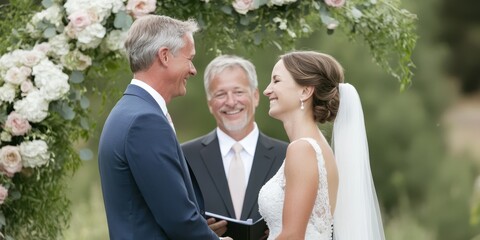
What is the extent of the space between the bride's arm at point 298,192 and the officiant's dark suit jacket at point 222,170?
1333 mm

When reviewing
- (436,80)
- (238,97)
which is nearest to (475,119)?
(436,80)

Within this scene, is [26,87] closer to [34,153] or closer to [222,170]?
[34,153]

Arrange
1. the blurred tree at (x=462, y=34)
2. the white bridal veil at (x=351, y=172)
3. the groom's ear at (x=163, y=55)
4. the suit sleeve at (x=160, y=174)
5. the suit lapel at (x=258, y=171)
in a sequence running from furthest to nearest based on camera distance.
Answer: the blurred tree at (x=462, y=34)
the suit lapel at (x=258, y=171)
the white bridal veil at (x=351, y=172)
the groom's ear at (x=163, y=55)
the suit sleeve at (x=160, y=174)

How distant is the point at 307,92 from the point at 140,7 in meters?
1.19

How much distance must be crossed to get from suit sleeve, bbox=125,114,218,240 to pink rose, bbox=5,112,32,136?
1.45 m

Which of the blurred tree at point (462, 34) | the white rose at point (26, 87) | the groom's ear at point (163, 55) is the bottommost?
the blurred tree at point (462, 34)

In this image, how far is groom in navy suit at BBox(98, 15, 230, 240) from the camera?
13.5 ft

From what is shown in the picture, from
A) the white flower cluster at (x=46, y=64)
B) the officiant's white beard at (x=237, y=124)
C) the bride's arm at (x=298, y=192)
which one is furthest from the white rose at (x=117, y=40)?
the bride's arm at (x=298, y=192)

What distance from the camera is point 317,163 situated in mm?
4613

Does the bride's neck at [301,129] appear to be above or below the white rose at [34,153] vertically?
above

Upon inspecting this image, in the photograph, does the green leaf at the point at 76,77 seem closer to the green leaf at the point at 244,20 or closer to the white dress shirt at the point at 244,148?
the green leaf at the point at 244,20

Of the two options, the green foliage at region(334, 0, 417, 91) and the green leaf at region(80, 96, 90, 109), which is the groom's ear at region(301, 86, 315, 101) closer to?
the green foliage at region(334, 0, 417, 91)

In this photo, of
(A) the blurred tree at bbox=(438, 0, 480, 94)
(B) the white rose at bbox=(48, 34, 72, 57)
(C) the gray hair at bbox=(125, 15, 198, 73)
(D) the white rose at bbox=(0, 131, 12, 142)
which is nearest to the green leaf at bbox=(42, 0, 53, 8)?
(B) the white rose at bbox=(48, 34, 72, 57)

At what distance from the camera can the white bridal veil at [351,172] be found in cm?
493
